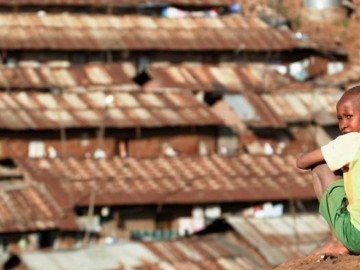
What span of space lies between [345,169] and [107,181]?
96.9 feet

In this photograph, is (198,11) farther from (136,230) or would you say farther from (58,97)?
(136,230)

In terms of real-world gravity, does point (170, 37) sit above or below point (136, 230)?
above

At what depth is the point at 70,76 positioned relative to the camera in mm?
45156

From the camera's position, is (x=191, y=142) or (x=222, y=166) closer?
(x=222, y=166)

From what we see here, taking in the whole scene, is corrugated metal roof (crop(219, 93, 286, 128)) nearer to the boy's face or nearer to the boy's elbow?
the boy's elbow

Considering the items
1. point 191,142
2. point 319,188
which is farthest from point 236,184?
point 319,188

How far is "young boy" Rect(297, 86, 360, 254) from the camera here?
8.69 metres

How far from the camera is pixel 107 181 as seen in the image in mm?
38219

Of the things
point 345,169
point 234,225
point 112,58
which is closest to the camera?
point 345,169

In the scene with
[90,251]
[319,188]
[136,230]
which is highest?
[319,188]

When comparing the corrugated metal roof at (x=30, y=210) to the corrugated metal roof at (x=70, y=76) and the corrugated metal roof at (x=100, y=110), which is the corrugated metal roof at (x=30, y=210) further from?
the corrugated metal roof at (x=70, y=76)

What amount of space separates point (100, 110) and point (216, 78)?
19.1ft

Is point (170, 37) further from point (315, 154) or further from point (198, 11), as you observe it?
point (315, 154)

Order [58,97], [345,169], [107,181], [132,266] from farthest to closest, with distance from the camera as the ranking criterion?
1. [58,97]
2. [107,181]
3. [132,266]
4. [345,169]
